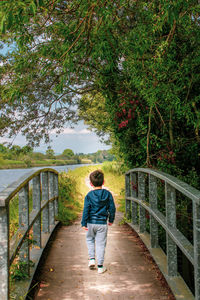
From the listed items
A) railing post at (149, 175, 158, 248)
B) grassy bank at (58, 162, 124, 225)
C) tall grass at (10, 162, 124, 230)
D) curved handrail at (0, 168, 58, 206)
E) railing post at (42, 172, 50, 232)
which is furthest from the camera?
grassy bank at (58, 162, 124, 225)

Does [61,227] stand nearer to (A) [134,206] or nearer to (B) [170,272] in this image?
(A) [134,206]

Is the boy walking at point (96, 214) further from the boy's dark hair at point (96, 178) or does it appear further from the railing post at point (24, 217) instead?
the railing post at point (24, 217)

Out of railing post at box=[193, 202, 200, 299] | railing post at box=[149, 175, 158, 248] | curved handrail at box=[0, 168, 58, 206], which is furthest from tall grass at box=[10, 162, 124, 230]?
railing post at box=[193, 202, 200, 299]

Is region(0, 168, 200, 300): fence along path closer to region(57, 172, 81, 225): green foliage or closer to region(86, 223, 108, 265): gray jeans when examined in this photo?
region(86, 223, 108, 265): gray jeans

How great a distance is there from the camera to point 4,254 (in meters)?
2.50

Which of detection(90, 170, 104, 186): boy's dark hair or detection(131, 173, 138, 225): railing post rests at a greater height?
detection(90, 170, 104, 186): boy's dark hair

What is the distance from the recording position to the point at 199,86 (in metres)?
5.64

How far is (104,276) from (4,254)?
168cm

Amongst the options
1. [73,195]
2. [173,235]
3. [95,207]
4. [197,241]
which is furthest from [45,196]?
[73,195]

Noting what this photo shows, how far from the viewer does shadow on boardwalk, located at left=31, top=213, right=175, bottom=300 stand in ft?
10.9

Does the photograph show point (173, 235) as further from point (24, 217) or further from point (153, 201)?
point (24, 217)

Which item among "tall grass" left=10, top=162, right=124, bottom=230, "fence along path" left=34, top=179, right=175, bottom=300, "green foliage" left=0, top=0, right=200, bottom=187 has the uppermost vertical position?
"green foliage" left=0, top=0, right=200, bottom=187

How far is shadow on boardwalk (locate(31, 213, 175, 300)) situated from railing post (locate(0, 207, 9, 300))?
910mm

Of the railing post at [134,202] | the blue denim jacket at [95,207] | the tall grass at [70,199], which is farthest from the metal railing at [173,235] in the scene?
the tall grass at [70,199]
